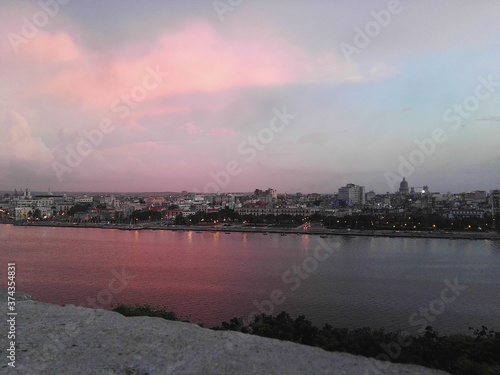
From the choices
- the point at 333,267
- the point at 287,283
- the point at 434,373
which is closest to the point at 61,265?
the point at 287,283

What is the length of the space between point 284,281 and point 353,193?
130ft

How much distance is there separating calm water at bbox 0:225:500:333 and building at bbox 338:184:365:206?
3235cm

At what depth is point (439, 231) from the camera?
1802 cm

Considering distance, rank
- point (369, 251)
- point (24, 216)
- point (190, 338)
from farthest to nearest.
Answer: point (24, 216)
point (369, 251)
point (190, 338)

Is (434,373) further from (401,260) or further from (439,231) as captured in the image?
(439,231)

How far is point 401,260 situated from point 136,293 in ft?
21.7

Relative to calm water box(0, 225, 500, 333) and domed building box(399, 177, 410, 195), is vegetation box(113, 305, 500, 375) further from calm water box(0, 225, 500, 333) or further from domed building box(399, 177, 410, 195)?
domed building box(399, 177, 410, 195)

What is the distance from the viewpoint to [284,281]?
7.27m

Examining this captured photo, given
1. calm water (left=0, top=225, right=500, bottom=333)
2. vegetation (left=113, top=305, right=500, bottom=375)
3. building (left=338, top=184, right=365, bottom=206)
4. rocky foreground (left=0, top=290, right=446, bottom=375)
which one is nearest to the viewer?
rocky foreground (left=0, top=290, right=446, bottom=375)

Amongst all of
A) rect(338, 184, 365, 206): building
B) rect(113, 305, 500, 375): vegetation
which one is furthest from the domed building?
rect(113, 305, 500, 375): vegetation

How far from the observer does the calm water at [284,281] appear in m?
5.19

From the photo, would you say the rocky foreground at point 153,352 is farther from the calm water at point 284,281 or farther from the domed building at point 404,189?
the domed building at point 404,189

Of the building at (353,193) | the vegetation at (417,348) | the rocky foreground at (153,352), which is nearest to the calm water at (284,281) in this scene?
the vegetation at (417,348)

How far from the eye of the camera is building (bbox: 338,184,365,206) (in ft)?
148
